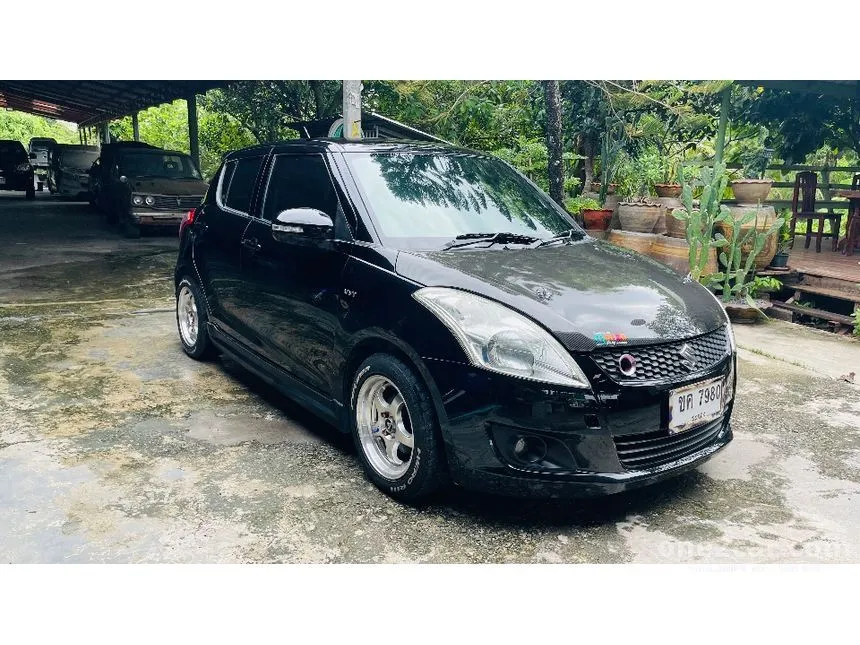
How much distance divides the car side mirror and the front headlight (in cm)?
84

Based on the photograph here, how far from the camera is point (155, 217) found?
41.4ft

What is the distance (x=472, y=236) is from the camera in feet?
11.9

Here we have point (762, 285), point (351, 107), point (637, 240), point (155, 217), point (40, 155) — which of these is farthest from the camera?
point (40, 155)

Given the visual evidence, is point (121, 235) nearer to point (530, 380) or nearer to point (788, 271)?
point (788, 271)

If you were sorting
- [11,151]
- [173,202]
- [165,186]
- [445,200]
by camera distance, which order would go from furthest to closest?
[11,151]
[165,186]
[173,202]
[445,200]

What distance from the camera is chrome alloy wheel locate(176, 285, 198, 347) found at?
5.47m

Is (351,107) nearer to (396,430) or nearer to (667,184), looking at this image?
(667,184)

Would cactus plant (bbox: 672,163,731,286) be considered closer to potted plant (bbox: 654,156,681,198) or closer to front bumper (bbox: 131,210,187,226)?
potted plant (bbox: 654,156,681,198)

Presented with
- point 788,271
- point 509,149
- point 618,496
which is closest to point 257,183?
point 618,496

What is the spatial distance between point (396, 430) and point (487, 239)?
1.04 meters

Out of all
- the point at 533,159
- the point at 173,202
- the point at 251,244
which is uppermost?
the point at 533,159

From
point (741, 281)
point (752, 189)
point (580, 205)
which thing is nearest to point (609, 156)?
point (580, 205)

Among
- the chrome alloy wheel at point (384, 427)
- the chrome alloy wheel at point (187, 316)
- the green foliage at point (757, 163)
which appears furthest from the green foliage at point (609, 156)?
the chrome alloy wheel at point (384, 427)

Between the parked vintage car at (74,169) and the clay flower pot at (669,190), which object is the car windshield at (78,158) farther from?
the clay flower pot at (669,190)
